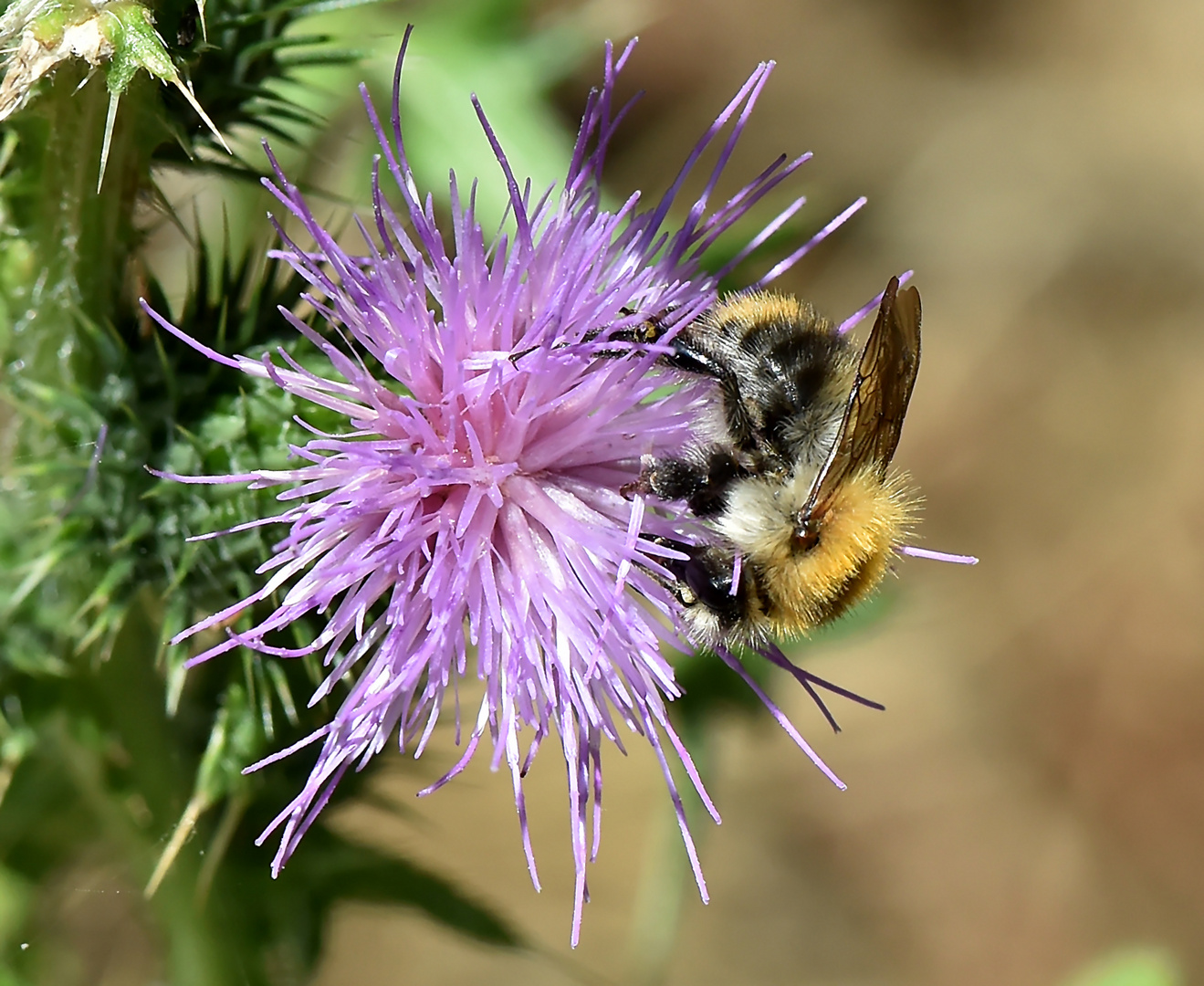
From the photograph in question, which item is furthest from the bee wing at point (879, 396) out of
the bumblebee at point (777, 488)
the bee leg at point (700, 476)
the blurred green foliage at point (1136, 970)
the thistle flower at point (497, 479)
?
the blurred green foliage at point (1136, 970)

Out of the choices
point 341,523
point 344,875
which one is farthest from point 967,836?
point 341,523

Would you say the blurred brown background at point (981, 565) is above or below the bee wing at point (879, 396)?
below

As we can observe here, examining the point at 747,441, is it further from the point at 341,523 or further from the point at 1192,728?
the point at 1192,728

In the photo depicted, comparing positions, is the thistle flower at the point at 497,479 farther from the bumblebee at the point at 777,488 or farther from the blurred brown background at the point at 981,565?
the blurred brown background at the point at 981,565

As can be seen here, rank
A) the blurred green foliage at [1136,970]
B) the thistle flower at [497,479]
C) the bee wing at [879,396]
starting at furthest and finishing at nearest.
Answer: the blurred green foliage at [1136,970]
the thistle flower at [497,479]
the bee wing at [879,396]

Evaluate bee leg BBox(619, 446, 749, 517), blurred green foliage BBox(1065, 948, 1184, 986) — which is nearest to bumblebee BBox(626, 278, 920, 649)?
bee leg BBox(619, 446, 749, 517)

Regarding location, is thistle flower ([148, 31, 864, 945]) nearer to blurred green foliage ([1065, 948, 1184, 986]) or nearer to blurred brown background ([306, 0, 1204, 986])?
blurred green foliage ([1065, 948, 1184, 986])

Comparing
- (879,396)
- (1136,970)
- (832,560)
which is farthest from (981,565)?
(879,396)
